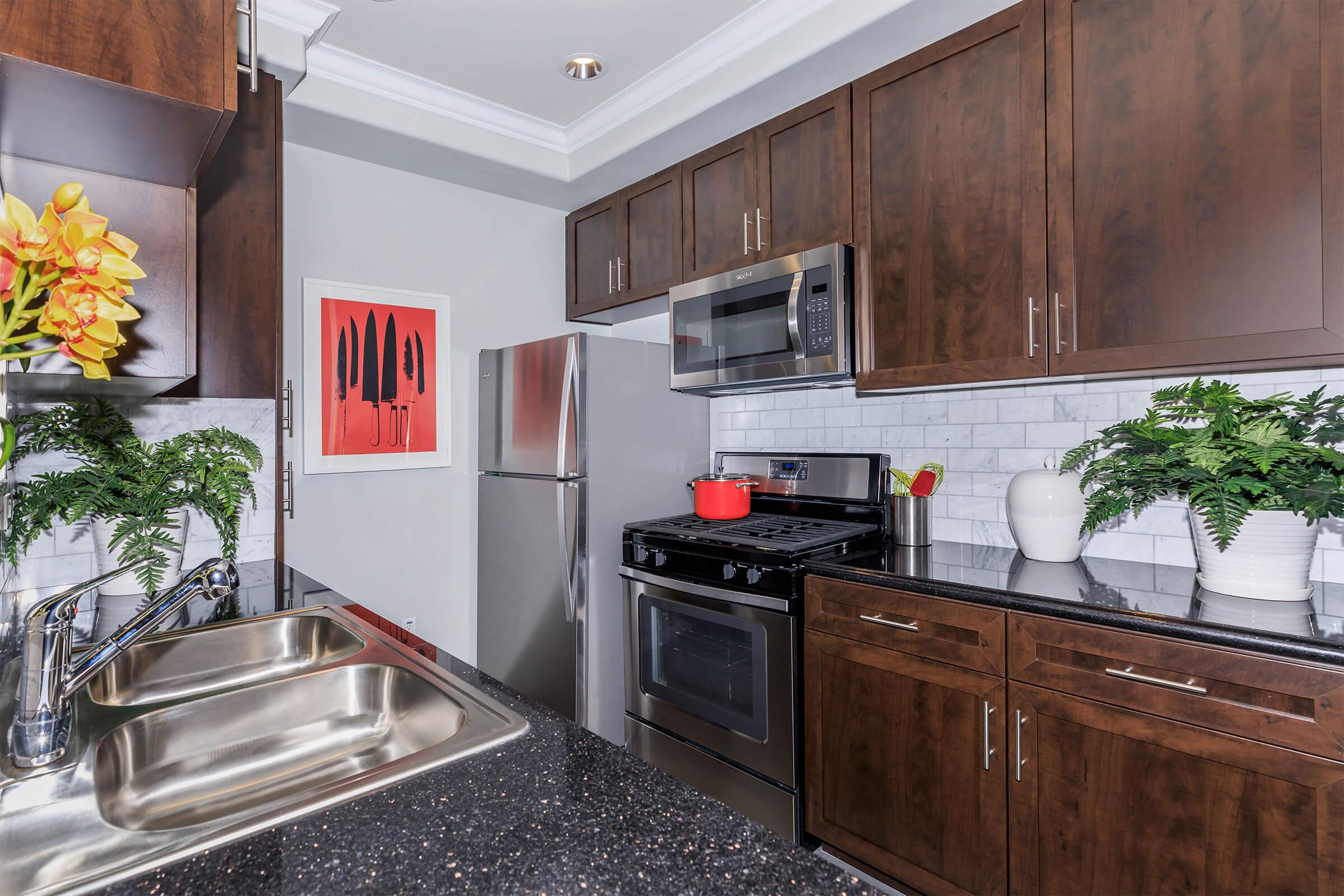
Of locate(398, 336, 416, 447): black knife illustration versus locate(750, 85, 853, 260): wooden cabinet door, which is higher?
locate(750, 85, 853, 260): wooden cabinet door

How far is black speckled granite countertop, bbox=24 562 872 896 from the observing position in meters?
0.61

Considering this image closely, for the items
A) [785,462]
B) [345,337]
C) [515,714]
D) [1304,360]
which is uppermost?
[345,337]

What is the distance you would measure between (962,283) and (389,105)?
2.18m

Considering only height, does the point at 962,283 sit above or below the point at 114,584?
above

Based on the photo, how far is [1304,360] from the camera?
1497 millimetres

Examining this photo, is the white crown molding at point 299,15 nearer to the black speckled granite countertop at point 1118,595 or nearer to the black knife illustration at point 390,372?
the black knife illustration at point 390,372

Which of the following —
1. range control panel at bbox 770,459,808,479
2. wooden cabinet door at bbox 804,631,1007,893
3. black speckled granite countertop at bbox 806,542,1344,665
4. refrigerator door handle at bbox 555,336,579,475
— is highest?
refrigerator door handle at bbox 555,336,579,475

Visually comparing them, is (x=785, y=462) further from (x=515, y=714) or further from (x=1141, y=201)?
(x=515, y=714)

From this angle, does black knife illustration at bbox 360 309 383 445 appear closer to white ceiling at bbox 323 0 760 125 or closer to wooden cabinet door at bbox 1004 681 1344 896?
white ceiling at bbox 323 0 760 125

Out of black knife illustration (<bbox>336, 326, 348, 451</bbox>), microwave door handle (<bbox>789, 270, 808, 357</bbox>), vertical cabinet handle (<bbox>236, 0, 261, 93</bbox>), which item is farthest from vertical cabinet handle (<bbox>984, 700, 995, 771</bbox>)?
black knife illustration (<bbox>336, 326, 348, 451</bbox>)

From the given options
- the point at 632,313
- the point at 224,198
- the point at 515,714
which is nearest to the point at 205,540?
the point at 224,198

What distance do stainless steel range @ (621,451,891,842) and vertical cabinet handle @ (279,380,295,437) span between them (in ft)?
4.58

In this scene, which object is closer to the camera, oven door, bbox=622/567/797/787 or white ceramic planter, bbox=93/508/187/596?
white ceramic planter, bbox=93/508/187/596

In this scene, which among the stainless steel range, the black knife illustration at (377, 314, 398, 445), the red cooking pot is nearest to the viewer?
the stainless steel range
